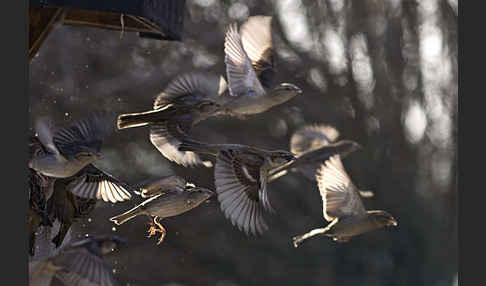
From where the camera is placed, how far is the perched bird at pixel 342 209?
1710 mm

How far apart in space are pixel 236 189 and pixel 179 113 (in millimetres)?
159

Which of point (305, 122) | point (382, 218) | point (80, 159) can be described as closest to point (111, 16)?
point (80, 159)

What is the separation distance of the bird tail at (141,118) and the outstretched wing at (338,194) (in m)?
0.39

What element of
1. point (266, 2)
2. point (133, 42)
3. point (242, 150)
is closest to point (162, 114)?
point (242, 150)

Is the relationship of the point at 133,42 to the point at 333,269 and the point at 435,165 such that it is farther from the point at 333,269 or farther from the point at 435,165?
the point at 435,165

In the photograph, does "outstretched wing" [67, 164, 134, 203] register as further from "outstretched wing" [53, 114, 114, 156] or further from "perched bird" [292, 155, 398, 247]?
"perched bird" [292, 155, 398, 247]

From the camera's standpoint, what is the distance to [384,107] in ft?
16.4

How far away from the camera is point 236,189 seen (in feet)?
4.89

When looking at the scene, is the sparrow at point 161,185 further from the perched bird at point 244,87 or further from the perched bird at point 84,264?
the perched bird at point 84,264

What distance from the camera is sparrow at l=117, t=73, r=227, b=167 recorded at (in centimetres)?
150

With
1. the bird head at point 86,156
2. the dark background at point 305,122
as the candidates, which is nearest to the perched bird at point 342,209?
the bird head at point 86,156

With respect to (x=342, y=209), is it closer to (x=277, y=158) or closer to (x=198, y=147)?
(x=277, y=158)

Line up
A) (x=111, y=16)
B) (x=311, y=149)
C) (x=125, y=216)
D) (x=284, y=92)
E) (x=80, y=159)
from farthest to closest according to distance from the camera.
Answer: (x=311, y=149), (x=111, y=16), (x=284, y=92), (x=125, y=216), (x=80, y=159)

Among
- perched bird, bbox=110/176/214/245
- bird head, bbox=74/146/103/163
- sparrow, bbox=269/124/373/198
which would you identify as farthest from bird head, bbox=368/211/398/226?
bird head, bbox=74/146/103/163
